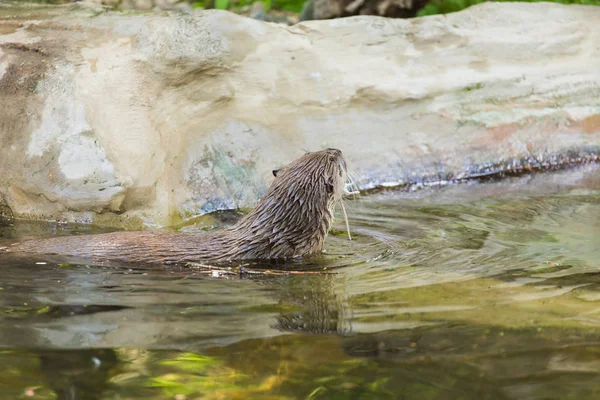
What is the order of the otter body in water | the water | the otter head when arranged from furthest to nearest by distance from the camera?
the otter head < the otter body in water < the water

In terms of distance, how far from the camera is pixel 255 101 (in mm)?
5918

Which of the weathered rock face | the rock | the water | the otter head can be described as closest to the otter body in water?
the otter head

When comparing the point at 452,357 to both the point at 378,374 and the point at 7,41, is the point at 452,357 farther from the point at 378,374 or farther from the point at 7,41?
the point at 7,41

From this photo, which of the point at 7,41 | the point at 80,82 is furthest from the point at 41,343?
the point at 7,41

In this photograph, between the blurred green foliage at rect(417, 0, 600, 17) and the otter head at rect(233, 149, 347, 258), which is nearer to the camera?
the otter head at rect(233, 149, 347, 258)

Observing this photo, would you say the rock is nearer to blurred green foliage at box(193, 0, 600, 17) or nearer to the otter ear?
blurred green foliage at box(193, 0, 600, 17)

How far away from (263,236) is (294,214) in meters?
0.21

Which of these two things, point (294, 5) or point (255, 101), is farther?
point (294, 5)

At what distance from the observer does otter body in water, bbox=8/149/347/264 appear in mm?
4121

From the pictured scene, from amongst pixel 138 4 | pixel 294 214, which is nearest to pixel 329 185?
pixel 294 214

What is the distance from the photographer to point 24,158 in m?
5.12

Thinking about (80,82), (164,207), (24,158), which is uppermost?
(80,82)

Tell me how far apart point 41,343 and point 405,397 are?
1.29 m

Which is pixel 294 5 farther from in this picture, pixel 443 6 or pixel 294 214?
pixel 294 214
